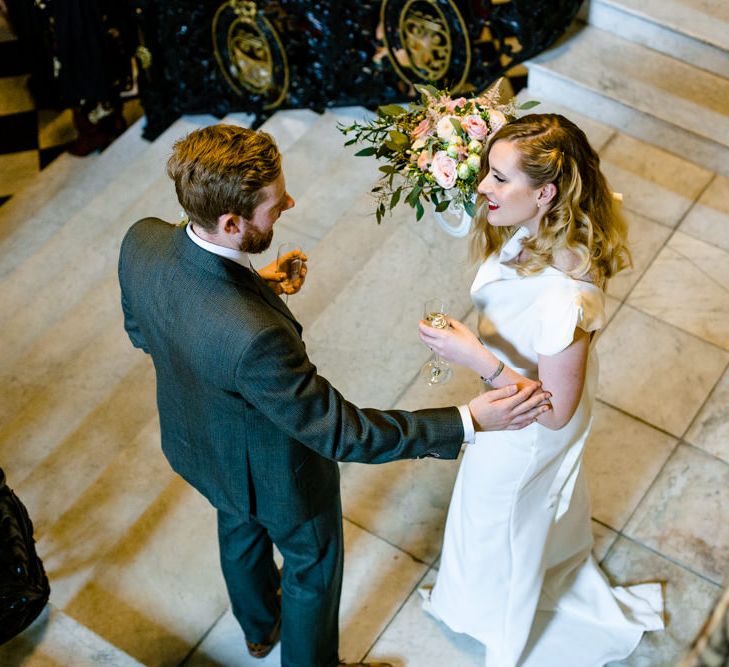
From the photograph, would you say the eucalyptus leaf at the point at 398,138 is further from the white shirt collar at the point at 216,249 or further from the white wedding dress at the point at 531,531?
the white shirt collar at the point at 216,249

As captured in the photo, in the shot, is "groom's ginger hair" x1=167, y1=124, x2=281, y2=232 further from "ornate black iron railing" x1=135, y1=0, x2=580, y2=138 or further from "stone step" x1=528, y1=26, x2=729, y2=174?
"stone step" x1=528, y1=26, x2=729, y2=174

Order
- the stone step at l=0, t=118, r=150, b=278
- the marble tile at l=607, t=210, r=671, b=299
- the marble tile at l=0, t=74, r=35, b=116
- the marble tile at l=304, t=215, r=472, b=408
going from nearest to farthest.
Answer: the marble tile at l=304, t=215, r=472, b=408, the marble tile at l=607, t=210, r=671, b=299, the stone step at l=0, t=118, r=150, b=278, the marble tile at l=0, t=74, r=35, b=116

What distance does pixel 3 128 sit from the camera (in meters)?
6.79

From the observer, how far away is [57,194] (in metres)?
6.36

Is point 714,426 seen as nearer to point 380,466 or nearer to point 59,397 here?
point 380,466

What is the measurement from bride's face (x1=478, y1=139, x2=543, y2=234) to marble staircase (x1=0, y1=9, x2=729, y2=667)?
119cm

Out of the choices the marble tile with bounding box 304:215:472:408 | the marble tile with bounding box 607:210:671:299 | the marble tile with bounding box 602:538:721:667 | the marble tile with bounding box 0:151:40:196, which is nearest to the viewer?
the marble tile with bounding box 602:538:721:667

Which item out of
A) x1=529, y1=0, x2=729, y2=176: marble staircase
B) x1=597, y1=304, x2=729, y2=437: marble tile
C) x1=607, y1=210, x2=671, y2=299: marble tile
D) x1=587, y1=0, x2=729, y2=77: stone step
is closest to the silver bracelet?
x1=597, y1=304, x2=729, y2=437: marble tile

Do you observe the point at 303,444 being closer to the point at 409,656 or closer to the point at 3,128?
the point at 409,656

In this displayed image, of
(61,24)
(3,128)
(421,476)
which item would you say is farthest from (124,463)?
(3,128)

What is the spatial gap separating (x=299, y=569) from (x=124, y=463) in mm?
1441

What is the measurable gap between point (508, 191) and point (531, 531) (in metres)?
1.08

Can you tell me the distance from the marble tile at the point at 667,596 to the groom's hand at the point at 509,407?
1.23 m

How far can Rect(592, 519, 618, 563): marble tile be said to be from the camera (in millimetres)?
3461
